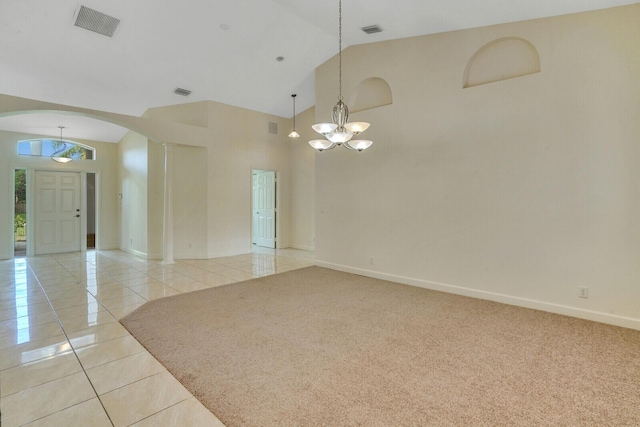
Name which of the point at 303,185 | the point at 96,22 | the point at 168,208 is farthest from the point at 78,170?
the point at 303,185

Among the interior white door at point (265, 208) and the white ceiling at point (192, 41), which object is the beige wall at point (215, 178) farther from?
the interior white door at point (265, 208)

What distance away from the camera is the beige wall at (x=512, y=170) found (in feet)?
10.3

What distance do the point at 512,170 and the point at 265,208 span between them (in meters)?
5.98

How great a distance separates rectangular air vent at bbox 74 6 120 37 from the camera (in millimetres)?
3814

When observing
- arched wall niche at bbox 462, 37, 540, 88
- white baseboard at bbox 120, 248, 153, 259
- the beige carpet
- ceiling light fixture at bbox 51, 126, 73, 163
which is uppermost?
arched wall niche at bbox 462, 37, 540, 88

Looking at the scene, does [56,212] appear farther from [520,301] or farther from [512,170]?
[520,301]

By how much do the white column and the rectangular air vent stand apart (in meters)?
2.26

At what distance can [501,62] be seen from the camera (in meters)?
3.86

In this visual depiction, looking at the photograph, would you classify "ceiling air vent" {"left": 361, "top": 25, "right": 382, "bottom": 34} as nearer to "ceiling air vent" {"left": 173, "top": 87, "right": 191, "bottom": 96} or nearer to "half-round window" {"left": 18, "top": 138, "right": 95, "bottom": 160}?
"ceiling air vent" {"left": 173, "top": 87, "right": 191, "bottom": 96}

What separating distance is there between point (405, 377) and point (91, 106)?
674 cm

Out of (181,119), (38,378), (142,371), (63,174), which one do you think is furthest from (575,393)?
(63,174)

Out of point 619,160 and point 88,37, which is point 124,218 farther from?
point 619,160

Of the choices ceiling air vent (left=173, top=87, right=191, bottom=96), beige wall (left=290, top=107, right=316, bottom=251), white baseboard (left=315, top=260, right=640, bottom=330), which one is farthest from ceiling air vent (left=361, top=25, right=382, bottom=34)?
white baseboard (left=315, top=260, right=640, bottom=330)

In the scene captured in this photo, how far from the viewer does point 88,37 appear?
164 inches
